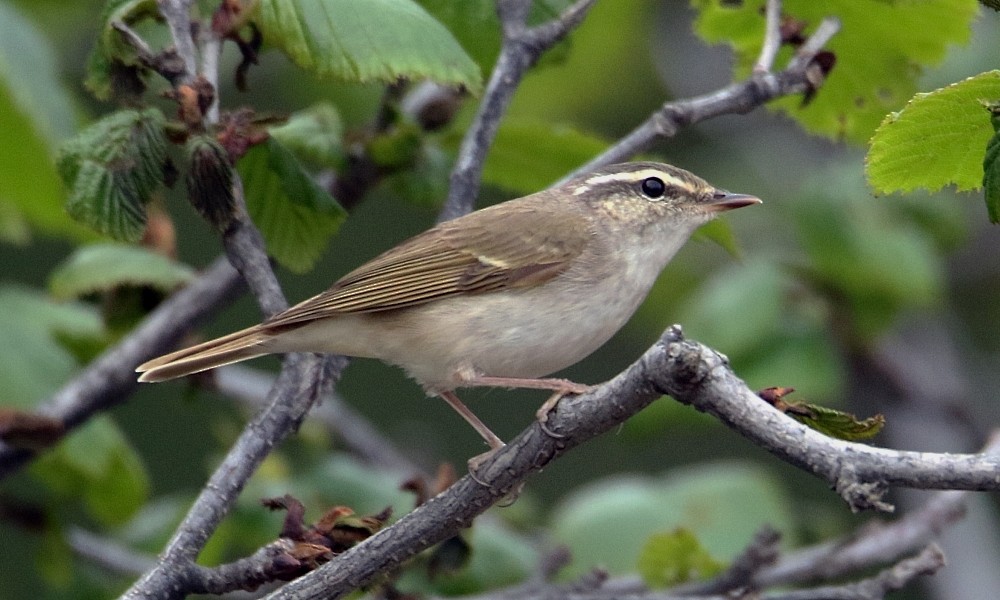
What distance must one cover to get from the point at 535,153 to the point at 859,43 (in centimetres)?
98

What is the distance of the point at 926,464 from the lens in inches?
81.0

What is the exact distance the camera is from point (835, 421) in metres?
2.38

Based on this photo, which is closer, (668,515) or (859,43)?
(859,43)

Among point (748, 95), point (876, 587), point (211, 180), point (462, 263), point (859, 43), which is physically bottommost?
point (876, 587)

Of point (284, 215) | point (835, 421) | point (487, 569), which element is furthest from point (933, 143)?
point (487, 569)

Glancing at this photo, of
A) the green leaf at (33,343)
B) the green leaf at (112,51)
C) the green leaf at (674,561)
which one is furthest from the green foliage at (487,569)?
the green leaf at (112,51)

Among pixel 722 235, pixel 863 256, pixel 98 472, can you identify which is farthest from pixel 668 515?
pixel 98 472

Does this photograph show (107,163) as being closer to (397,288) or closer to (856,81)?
(397,288)

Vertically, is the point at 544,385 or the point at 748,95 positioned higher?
the point at 748,95

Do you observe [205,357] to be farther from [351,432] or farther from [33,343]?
[351,432]

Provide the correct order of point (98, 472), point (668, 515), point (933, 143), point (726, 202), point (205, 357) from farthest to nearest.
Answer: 1. point (668, 515)
2. point (98, 472)
3. point (726, 202)
4. point (205, 357)
5. point (933, 143)

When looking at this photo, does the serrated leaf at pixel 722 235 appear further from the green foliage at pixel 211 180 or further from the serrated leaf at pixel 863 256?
the serrated leaf at pixel 863 256

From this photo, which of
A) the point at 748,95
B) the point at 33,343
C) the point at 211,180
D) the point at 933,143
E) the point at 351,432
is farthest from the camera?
the point at 351,432

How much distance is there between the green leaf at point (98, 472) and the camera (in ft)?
14.0
